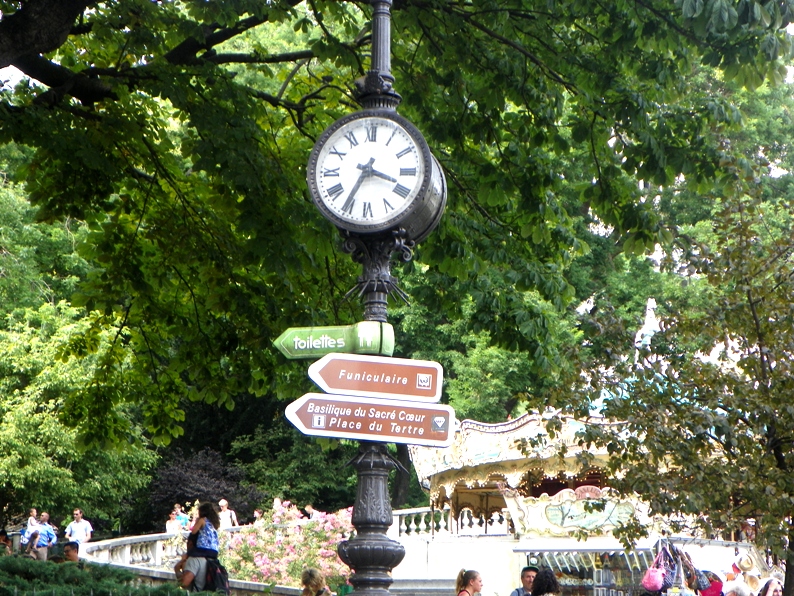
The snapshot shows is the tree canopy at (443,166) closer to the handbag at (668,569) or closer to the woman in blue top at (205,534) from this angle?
the woman in blue top at (205,534)

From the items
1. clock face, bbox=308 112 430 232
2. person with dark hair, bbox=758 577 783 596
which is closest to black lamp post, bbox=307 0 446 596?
clock face, bbox=308 112 430 232

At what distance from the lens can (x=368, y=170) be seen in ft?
20.1

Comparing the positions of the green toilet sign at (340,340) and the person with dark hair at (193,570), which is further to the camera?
the person with dark hair at (193,570)

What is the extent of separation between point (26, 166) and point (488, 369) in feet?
70.3

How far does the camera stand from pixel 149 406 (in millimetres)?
14719

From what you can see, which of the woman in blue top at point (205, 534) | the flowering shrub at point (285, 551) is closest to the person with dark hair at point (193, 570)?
the woman in blue top at point (205, 534)

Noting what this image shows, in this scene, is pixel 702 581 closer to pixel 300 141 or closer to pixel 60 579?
pixel 300 141

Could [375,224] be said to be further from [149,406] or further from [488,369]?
[488,369]

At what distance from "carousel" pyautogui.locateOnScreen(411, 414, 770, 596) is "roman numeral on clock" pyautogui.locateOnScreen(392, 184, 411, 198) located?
1132 cm

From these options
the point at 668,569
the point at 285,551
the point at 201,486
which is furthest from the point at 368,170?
the point at 201,486

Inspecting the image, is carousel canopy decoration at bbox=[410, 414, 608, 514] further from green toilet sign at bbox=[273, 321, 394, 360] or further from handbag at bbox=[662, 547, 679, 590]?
green toilet sign at bbox=[273, 321, 394, 360]

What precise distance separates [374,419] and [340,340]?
511 millimetres

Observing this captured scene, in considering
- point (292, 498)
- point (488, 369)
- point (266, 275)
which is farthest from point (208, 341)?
point (292, 498)

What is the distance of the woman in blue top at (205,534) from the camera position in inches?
416
